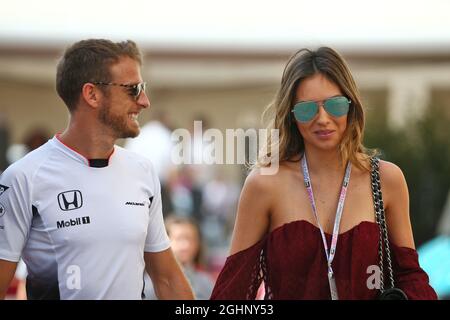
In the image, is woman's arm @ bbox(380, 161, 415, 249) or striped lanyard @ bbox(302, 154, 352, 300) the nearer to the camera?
striped lanyard @ bbox(302, 154, 352, 300)

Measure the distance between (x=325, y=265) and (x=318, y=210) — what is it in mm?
258

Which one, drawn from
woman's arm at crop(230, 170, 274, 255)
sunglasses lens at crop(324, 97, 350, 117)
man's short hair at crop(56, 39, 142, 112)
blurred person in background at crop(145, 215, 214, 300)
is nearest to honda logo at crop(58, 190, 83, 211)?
man's short hair at crop(56, 39, 142, 112)

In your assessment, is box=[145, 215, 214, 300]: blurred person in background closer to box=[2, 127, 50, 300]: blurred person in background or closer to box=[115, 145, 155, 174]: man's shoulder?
box=[2, 127, 50, 300]: blurred person in background

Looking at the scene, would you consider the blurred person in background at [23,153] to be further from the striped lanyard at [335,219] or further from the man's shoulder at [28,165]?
the striped lanyard at [335,219]

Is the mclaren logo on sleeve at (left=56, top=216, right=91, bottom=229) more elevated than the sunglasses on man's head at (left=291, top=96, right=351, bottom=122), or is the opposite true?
the sunglasses on man's head at (left=291, top=96, right=351, bottom=122)

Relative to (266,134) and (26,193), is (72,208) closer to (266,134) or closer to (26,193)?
(26,193)

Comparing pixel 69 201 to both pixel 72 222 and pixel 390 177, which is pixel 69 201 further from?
pixel 390 177

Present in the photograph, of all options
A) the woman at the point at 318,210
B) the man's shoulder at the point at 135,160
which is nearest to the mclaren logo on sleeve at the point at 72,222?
the man's shoulder at the point at 135,160

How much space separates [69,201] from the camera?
3994 millimetres

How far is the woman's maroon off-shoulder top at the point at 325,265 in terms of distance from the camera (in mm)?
4000

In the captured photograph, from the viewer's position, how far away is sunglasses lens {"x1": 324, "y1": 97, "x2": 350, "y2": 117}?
4.13 m

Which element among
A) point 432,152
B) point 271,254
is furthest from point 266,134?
point 432,152

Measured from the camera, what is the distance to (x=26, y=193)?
397cm
